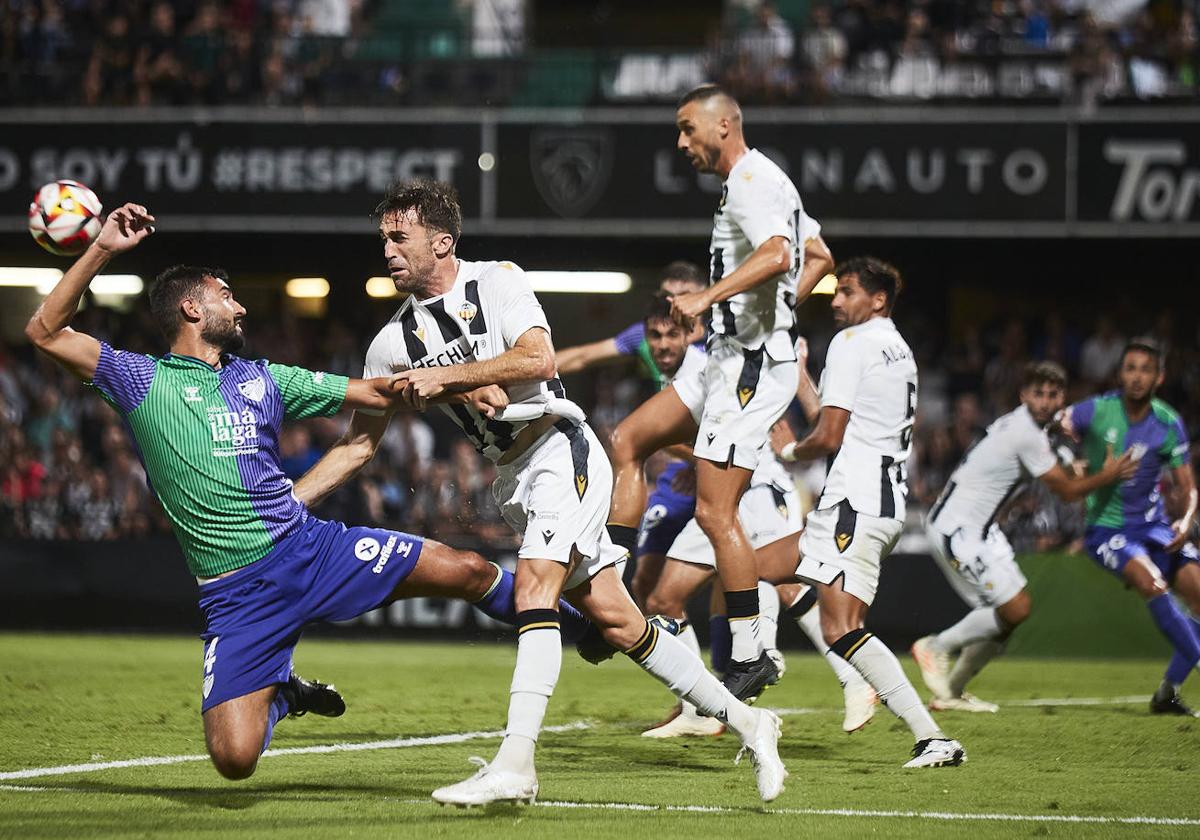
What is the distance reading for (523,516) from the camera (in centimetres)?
638

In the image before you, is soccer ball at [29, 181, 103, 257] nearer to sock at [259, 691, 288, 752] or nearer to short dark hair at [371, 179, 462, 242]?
short dark hair at [371, 179, 462, 242]

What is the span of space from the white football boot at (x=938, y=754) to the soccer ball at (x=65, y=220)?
4306 mm

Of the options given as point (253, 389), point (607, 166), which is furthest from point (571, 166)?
point (253, 389)

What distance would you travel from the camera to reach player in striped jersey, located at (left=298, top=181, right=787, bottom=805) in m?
5.96

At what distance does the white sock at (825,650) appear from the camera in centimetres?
815

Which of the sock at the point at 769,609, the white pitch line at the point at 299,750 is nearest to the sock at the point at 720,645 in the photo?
the sock at the point at 769,609

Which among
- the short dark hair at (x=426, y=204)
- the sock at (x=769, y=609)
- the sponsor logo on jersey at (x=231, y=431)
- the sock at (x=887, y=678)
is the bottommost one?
the sock at (x=769, y=609)

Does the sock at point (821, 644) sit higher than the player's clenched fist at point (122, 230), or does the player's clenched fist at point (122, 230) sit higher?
the player's clenched fist at point (122, 230)

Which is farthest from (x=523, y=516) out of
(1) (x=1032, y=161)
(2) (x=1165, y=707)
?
(1) (x=1032, y=161)

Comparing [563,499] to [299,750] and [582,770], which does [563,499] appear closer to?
[582,770]

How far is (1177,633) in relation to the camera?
32.6 feet

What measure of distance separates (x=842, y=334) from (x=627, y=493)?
1.36 meters

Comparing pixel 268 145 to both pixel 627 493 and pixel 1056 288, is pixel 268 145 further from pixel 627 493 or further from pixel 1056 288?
pixel 627 493

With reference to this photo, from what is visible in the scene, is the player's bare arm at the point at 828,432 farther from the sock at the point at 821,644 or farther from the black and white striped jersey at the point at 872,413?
the sock at the point at 821,644
